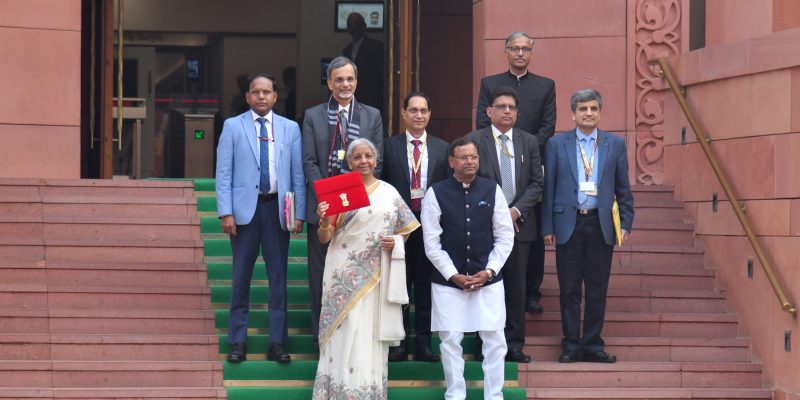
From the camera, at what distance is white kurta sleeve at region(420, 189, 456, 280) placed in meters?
8.72

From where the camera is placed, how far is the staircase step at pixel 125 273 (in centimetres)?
1005

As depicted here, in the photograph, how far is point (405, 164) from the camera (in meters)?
9.18

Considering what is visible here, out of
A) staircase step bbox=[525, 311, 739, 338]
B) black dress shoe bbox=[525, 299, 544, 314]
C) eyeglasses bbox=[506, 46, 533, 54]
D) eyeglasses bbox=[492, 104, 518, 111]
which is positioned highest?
eyeglasses bbox=[506, 46, 533, 54]

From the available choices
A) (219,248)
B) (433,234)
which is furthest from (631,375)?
(219,248)

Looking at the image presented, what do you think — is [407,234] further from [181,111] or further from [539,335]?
[181,111]

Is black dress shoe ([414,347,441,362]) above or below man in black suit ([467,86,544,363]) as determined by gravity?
below

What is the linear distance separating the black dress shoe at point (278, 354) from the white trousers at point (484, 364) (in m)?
1.01

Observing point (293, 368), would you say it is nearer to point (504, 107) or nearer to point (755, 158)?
point (504, 107)

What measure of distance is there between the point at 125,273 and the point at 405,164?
231cm

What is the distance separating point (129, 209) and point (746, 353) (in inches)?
183

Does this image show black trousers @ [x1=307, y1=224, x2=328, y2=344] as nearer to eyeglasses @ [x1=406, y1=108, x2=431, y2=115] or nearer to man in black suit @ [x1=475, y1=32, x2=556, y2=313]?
eyeglasses @ [x1=406, y1=108, x2=431, y2=115]

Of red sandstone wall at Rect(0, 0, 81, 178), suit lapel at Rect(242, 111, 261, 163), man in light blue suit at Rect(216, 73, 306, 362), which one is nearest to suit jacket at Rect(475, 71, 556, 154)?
man in light blue suit at Rect(216, 73, 306, 362)

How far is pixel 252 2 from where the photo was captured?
21359 mm

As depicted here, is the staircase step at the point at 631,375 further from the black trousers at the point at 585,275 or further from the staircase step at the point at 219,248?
the staircase step at the point at 219,248
